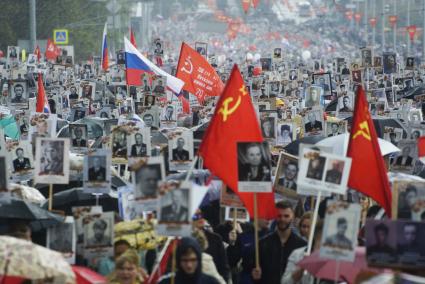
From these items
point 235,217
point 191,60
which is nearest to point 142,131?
point 235,217

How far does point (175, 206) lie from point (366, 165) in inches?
91.1

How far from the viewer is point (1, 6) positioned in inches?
2554

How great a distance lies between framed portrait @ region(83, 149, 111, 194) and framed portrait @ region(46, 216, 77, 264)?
1674mm

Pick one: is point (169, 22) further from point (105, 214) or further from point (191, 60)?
point (105, 214)

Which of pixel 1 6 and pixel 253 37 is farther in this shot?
pixel 253 37

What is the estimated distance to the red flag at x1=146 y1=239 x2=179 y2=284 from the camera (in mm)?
10953

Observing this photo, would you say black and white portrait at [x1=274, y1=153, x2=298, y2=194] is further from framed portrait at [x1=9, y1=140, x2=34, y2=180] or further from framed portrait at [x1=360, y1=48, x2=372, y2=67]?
framed portrait at [x1=360, y1=48, x2=372, y2=67]

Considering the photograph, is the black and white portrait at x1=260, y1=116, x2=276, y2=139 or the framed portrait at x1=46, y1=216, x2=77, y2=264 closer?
the framed portrait at x1=46, y1=216, x2=77, y2=264

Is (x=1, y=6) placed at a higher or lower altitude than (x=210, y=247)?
higher

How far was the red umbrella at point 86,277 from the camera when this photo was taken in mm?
10715

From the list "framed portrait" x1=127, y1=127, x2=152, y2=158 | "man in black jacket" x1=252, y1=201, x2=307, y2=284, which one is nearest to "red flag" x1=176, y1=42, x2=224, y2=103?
"framed portrait" x1=127, y1=127, x2=152, y2=158

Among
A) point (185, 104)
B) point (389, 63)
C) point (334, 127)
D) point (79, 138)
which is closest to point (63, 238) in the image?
point (79, 138)

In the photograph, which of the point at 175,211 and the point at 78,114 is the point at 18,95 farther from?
the point at 175,211

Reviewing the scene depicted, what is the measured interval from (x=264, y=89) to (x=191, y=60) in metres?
2.05
